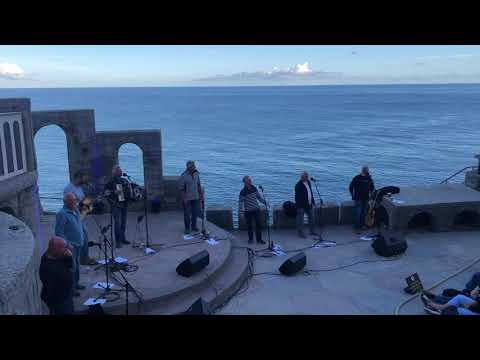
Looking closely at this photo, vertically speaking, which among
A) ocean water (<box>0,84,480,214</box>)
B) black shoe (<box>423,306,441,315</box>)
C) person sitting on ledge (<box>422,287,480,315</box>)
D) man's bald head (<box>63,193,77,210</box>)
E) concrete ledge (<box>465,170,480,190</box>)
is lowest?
ocean water (<box>0,84,480,214</box>)

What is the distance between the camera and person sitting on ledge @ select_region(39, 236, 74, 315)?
604 centimetres

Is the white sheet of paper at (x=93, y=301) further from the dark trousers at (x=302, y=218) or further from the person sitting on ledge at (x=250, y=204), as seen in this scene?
the dark trousers at (x=302, y=218)

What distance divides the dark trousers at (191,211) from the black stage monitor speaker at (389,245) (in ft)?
14.4

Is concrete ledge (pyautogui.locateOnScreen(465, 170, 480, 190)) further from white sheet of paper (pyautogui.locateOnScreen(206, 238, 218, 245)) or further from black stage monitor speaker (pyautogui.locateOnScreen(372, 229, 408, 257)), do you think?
white sheet of paper (pyautogui.locateOnScreen(206, 238, 218, 245))

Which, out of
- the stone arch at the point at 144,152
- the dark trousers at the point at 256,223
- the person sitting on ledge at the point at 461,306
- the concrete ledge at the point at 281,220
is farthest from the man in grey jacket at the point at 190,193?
the person sitting on ledge at the point at 461,306

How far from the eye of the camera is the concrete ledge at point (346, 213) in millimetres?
12875

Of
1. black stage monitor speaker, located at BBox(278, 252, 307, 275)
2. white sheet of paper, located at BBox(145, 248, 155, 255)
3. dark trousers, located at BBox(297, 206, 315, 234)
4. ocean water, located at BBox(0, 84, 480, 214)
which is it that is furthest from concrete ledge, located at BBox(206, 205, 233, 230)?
ocean water, located at BBox(0, 84, 480, 214)

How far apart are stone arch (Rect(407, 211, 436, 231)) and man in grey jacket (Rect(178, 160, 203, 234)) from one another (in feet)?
19.1

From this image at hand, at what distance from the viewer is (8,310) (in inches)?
147

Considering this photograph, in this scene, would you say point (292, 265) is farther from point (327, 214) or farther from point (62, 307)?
point (62, 307)
